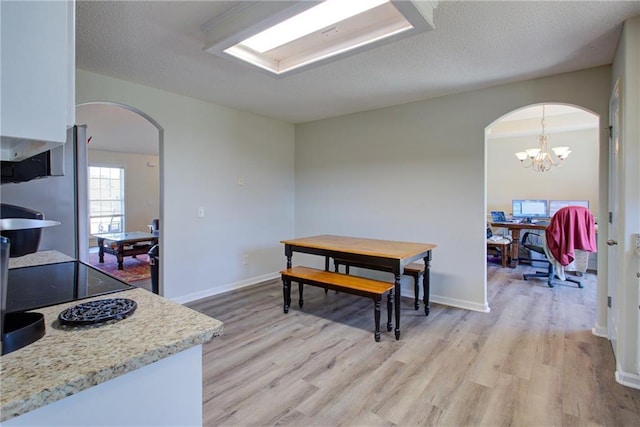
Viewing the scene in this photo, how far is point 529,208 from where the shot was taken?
582cm

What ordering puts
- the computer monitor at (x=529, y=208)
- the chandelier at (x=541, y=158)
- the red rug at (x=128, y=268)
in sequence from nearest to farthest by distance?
1. the red rug at (x=128, y=268)
2. the chandelier at (x=541, y=158)
3. the computer monitor at (x=529, y=208)

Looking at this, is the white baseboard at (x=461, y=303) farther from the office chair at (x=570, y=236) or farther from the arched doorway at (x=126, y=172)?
the arched doorway at (x=126, y=172)

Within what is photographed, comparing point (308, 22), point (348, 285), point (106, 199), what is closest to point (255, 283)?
point (348, 285)

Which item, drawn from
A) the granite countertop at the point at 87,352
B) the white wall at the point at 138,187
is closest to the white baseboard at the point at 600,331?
the granite countertop at the point at 87,352

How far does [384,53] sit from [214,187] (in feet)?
8.11

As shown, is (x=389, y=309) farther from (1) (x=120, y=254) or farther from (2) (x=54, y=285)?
(1) (x=120, y=254)

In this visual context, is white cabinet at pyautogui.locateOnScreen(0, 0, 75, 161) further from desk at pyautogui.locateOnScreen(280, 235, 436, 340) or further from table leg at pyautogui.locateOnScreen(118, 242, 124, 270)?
table leg at pyautogui.locateOnScreen(118, 242, 124, 270)

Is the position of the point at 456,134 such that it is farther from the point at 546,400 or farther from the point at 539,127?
the point at 539,127

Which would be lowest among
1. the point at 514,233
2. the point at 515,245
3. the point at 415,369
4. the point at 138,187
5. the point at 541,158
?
the point at 415,369

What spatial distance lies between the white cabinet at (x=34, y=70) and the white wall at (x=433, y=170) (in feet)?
11.3

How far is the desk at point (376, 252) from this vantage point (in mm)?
2719

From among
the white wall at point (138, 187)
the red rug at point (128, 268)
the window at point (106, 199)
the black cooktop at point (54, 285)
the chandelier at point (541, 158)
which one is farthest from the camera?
the white wall at point (138, 187)

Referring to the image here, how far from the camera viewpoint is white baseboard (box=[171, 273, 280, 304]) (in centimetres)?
367

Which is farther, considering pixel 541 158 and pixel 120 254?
pixel 541 158
